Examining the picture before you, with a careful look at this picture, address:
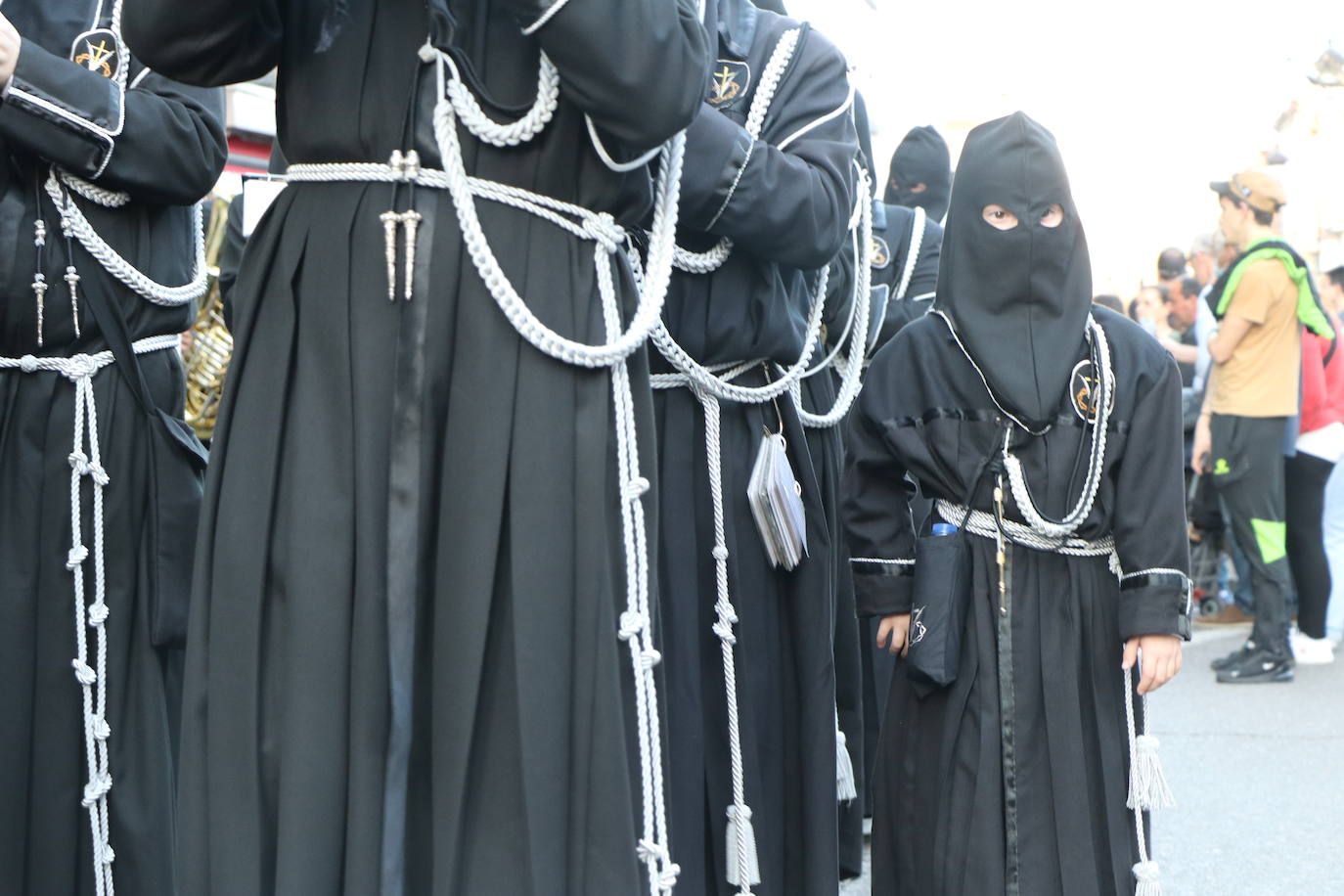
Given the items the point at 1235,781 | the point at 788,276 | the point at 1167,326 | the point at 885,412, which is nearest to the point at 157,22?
the point at 788,276

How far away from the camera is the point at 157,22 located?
2164 mm

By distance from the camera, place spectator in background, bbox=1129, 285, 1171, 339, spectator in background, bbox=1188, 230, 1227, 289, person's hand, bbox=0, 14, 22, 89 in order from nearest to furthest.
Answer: person's hand, bbox=0, 14, 22, 89
spectator in background, bbox=1188, 230, 1227, 289
spectator in background, bbox=1129, 285, 1171, 339

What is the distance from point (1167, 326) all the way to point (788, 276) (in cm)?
822

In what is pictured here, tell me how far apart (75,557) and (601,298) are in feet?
4.22

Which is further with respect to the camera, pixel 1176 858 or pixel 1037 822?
pixel 1176 858

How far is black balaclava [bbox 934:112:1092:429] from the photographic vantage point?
11.1ft

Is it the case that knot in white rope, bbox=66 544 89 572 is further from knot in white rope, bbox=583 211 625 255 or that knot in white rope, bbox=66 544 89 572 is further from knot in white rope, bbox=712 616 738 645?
knot in white rope, bbox=583 211 625 255

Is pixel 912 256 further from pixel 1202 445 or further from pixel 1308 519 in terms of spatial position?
pixel 1308 519

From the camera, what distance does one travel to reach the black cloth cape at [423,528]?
80.7 inches

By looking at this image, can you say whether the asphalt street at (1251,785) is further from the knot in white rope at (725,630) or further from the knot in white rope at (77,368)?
the knot in white rope at (77,368)

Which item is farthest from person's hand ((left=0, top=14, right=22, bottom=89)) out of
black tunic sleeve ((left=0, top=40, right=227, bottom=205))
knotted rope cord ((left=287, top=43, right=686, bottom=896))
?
knotted rope cord ((left=287, top=43, right=686, bottom=896))

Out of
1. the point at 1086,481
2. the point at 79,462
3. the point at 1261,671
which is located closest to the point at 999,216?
the point at 1086,481

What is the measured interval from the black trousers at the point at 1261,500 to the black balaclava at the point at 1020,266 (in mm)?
4268

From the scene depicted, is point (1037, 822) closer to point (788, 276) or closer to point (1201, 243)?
point (788, 276)
